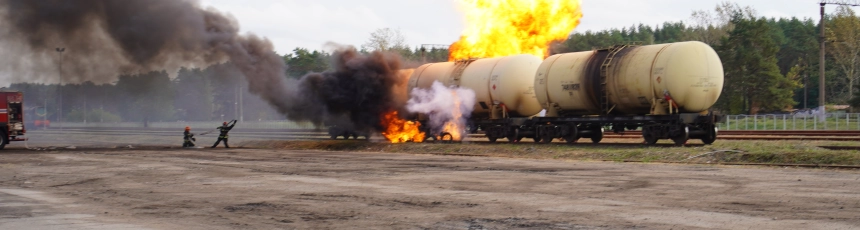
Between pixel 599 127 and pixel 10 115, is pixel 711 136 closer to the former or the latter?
pixel 599 127

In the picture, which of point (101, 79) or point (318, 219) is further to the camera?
point (101, 79)

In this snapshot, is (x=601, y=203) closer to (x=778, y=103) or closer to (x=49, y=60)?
(x=49, y=60)

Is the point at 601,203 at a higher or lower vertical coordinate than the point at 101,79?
lower

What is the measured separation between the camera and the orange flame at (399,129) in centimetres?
3512

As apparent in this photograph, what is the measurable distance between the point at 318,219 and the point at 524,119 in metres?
21.0

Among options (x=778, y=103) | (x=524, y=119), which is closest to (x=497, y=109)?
(x=524, y=119)

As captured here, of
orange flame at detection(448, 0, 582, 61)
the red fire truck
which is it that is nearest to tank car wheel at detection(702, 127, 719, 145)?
orange flame at detection(448, 0, 582, 61)

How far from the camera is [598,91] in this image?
28.2 metres

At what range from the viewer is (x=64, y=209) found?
12836 mm

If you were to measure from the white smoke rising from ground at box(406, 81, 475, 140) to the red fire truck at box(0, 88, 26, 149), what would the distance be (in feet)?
56.2

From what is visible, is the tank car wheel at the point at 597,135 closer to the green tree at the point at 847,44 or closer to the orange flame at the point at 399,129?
the orange flame at the point at 399,129

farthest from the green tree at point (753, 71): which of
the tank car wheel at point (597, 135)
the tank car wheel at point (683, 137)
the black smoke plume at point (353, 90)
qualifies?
the tank car wheel at point (683, 137)

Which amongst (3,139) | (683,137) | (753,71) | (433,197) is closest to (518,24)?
(683,137)

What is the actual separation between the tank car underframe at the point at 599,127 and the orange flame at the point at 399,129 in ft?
9.77
